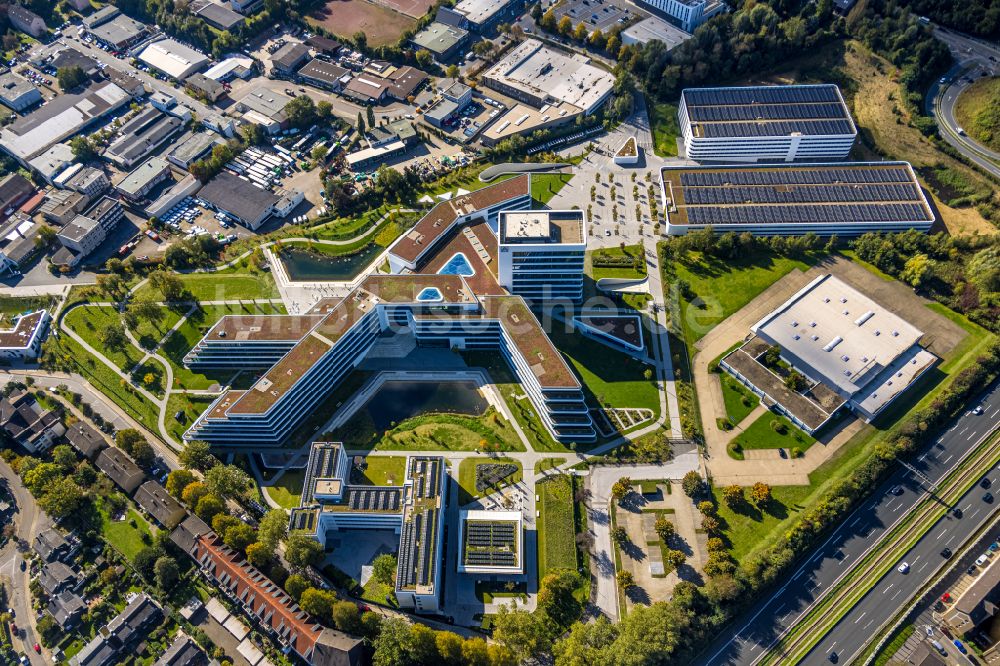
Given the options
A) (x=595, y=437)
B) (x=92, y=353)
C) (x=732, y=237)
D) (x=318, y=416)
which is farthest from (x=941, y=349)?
(x=92, y=353)

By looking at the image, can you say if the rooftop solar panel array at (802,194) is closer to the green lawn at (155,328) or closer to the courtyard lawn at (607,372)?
the courtyard lawn at (607,372)

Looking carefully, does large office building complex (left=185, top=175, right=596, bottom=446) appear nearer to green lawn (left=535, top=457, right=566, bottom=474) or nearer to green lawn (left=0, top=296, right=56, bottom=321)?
green lawn (left=535, top=457, right=566, bottom=474)

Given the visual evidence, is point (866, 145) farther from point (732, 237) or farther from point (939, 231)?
point (732, 237)

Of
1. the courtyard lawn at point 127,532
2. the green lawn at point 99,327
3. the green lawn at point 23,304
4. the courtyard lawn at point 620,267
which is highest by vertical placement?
the courtyard lawn at point 620,267

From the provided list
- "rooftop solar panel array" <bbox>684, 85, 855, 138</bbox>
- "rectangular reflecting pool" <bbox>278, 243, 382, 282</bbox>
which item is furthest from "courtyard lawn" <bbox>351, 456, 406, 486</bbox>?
"rooftop solar panel array" <bbox>684, 85, 855, 138</bbox>

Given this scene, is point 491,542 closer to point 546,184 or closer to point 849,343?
point 849,343

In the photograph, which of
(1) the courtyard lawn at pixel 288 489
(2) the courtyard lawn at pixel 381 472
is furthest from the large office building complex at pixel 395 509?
(1) the courtyard lawn at pixel 288 489
